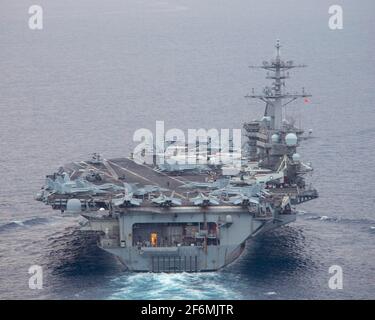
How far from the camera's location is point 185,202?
174ft

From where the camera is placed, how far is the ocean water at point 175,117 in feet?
164

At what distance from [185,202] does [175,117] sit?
136ft

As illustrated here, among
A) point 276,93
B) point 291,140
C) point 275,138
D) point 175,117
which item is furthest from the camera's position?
point 175,117

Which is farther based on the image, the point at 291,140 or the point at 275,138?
the point at 275,138

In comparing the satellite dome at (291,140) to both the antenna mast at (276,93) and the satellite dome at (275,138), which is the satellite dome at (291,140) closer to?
the satellite dome at (275,138)

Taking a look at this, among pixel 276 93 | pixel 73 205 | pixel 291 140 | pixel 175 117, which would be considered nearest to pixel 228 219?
pixel 73 205

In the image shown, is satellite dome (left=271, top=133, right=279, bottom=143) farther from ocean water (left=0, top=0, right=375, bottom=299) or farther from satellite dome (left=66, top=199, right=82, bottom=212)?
satellite dome (left=66, top=199, right=82, bottom=212)

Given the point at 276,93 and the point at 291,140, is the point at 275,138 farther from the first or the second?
the point at 276,93

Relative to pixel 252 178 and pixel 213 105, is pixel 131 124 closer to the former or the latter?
pixel 213 105

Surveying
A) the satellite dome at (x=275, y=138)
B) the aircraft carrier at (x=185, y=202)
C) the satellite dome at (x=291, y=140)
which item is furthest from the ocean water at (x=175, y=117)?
the satellite dome at (x=275, y=138)

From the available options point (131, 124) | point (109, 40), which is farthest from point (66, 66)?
point (131, 124)

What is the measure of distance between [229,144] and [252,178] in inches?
397

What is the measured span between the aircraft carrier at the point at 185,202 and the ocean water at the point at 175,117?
1131 mm

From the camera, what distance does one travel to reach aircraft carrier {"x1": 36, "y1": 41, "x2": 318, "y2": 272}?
5091 cm
